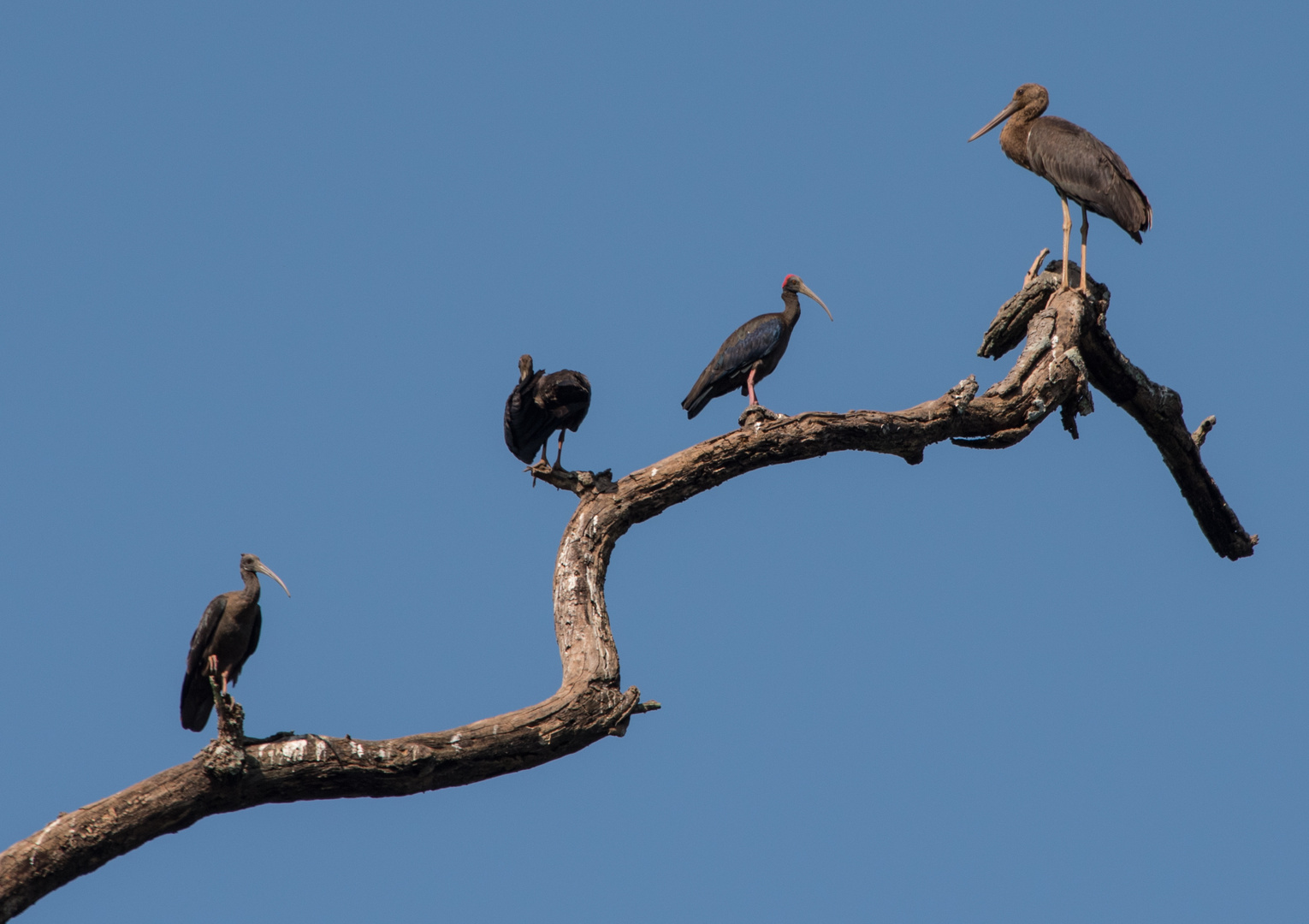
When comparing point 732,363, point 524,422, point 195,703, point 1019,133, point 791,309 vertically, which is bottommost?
point 195,703

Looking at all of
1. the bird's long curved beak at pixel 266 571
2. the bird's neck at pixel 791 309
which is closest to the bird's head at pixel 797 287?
the bird's neck at pixel 791 309

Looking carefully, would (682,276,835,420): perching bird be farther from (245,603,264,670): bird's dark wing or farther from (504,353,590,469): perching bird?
(245,603,264,670): bird's dark wing

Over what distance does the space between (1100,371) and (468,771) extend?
6.84 m

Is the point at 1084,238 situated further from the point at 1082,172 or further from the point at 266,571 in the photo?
the point at 266,571

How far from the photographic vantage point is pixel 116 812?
22.7ft

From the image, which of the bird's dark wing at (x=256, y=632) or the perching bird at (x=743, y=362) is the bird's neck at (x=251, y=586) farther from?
the perching bird at (x=743, y=362)

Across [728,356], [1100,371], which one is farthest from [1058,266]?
[728,356]

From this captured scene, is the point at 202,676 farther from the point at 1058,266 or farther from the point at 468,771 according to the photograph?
the point at 1058,266

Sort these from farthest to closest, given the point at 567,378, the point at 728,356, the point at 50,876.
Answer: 1. the point at 728,356
2. the point at 567,378
3. the point at 50,876

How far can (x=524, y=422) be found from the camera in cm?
1023

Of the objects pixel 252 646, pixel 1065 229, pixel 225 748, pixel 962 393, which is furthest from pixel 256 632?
pixel 1065 229

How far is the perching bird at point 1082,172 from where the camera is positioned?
39.6 feet

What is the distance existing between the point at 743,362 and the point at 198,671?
455cm

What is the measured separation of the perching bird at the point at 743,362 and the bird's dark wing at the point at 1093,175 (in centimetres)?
308
